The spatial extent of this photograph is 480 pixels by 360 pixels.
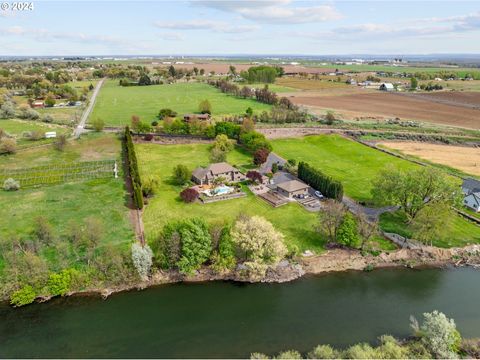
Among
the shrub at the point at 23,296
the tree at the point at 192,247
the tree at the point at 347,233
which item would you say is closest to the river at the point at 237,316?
the shrub at the point at 23,296

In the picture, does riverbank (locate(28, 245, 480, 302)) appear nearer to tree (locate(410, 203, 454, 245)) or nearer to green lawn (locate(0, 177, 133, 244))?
tree (locate(410, 203, 454, 245))

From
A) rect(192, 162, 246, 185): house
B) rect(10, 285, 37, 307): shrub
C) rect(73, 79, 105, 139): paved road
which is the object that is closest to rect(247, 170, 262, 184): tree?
rect(192, 162, 246, 185): house

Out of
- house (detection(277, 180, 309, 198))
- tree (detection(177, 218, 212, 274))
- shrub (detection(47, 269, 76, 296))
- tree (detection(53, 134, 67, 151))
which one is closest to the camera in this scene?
shrub (detection(47, 269, 76, 296))

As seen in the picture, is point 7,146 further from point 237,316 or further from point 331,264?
point 331,264

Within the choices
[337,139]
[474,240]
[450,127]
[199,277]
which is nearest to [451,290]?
[474,240]

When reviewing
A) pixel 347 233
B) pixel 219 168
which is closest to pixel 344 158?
pixel 219 168

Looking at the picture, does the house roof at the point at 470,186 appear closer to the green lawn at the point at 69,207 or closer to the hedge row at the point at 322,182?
the hedge row at the point at 322,182
